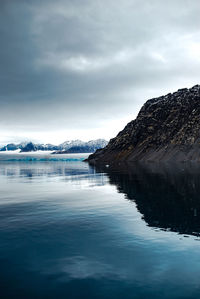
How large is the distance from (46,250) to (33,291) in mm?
5200

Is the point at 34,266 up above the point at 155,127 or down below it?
below

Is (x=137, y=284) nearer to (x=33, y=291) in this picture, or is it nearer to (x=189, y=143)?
(x=33, y=291)

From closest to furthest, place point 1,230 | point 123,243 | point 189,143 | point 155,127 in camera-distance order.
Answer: point 123,243 < point 1,230 < point 189,143 < point 155,127

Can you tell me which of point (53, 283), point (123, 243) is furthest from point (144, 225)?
point (53, 283)

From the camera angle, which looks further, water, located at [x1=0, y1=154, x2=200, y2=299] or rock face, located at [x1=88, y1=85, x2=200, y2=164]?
rock face, located at [x1=88, y1=85, x2=200, y2=164]

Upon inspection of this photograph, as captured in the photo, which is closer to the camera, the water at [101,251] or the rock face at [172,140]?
the water at [101,251]

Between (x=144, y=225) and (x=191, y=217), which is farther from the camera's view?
(x=191, y=217)

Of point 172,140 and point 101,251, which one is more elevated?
point 172,140

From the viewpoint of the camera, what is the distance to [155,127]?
19912cm

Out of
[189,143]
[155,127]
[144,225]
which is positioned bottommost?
[144,225]

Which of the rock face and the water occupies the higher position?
the rock face

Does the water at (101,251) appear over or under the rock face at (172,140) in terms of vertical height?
under

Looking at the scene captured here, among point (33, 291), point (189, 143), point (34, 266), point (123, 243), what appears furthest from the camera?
point (189, 143)

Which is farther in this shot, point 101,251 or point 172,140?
point 172,140
